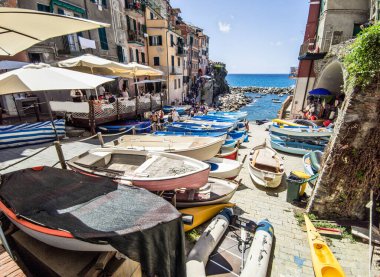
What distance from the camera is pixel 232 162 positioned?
8.70 meters

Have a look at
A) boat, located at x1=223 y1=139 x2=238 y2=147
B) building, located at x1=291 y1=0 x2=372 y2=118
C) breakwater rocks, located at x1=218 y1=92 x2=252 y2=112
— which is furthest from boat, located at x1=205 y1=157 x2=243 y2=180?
breakwater rocks, located at x1=218 y1=92 x2=252 y2=112

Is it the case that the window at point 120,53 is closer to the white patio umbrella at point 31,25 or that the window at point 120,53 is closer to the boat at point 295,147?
the boat at point 295,147

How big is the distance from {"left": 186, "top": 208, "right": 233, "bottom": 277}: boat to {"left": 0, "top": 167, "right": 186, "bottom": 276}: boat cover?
149 centimetres

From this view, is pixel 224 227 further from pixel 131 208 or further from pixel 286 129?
pixel 286 129

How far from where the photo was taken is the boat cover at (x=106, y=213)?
2.63 meters

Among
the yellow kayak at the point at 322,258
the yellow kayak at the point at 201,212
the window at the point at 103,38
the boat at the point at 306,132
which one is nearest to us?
the yellow kayak at the point at 322,258

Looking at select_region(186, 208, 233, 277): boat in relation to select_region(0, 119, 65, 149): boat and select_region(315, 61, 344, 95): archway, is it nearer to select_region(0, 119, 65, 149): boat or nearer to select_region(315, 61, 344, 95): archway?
select_region(0, 119, 65, 149): boat

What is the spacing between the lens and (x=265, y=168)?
956cm

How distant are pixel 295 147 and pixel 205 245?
11.3m

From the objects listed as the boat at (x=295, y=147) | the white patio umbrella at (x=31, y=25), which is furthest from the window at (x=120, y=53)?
the white patio umbrella at (x=31, y=25)

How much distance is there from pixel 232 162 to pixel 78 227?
6910mm

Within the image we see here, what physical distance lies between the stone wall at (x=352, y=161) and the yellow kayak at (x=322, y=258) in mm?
1351

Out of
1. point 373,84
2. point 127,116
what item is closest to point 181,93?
point 127,116

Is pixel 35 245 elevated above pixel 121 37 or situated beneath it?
situated beneath
